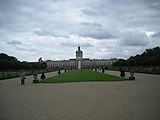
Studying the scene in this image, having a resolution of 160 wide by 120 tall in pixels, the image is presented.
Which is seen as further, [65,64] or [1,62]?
[65,64]

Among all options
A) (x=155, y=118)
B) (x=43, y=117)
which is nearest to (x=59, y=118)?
(x=43, y=117)

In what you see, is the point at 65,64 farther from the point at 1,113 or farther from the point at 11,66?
the point at 1,113

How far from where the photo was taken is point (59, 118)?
6227 millimetres

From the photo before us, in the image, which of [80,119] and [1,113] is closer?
[80,119]

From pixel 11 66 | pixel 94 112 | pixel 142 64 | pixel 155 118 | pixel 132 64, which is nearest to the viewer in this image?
pixel 155 118

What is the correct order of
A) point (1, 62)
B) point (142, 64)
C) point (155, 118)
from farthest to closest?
point (142, 64), point (1, 62), point (155, 118)

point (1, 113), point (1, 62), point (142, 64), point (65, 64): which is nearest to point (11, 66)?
point (1, 62)

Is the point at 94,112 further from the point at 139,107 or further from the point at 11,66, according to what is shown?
the point at 11,66

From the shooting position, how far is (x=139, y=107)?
760cm

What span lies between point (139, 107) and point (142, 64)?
5906 centimetres

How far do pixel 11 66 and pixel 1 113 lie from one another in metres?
51.3

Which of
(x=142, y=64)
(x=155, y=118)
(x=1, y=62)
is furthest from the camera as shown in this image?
(x=142, y=64)

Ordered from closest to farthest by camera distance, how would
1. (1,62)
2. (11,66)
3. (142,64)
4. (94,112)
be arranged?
(94,112), (1,62), (11,66), (142,64)

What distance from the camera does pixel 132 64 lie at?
70.9 m
